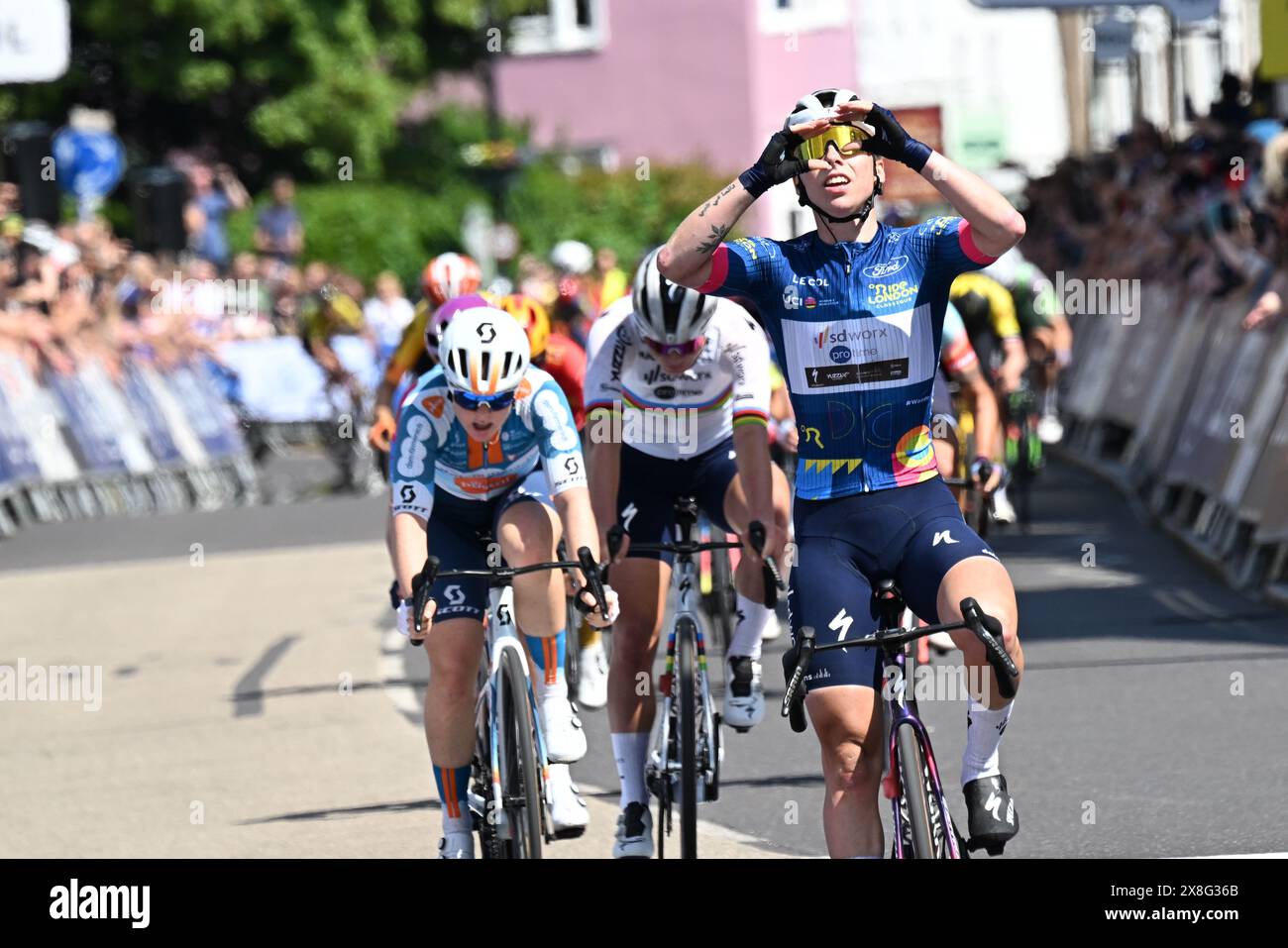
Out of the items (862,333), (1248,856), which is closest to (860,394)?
(862,333)

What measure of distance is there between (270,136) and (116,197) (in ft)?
9.53

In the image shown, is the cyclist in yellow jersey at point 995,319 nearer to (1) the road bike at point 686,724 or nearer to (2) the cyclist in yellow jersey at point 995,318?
(2) the cyclist in yellow jersey at point 995,318

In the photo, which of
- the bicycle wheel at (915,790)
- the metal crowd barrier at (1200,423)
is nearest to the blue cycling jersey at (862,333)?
the bicycle wheel at (915,790)

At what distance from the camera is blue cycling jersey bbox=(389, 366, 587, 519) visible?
7.57m

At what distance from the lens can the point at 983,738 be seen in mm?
6324

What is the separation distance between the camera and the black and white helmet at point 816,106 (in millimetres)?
Result: 6180

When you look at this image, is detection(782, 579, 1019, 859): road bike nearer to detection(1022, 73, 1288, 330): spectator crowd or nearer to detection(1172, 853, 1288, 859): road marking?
detection(1172, 853, 1288, 859): road marking

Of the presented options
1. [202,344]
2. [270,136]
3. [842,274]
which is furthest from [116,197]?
[842,274]

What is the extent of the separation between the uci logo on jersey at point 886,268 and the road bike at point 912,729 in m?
0.88

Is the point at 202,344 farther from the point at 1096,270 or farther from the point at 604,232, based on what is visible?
the point at 604,232

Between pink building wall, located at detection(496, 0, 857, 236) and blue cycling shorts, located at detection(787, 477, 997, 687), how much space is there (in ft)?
136

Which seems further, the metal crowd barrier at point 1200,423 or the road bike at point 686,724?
the metal crowd barrier at point 1200,423

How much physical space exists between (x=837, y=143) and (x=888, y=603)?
3.66 ft
